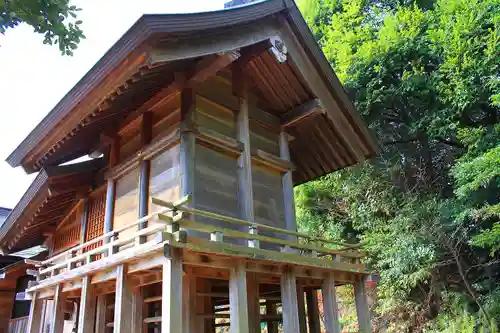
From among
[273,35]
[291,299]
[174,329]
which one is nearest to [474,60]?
[273,35]

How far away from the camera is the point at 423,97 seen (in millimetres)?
11898

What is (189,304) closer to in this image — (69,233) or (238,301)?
(238,301)

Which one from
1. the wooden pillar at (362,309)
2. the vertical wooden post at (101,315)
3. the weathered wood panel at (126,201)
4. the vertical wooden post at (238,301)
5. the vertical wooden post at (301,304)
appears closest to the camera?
the vertical wooden post at (238,301)

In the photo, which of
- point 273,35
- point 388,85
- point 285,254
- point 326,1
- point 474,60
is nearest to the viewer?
point 285,254

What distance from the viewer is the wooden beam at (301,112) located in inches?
319

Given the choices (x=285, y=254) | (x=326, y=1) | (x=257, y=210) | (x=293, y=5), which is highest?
(x=326, y=1)

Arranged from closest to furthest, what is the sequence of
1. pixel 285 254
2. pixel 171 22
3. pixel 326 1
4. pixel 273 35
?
pixel 171 22, pixel 285 254, pixel 273 35, pixel 326 1

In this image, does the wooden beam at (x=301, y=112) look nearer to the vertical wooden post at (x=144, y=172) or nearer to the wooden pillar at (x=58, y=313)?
the vertical wooden post at (x=144, y=172)

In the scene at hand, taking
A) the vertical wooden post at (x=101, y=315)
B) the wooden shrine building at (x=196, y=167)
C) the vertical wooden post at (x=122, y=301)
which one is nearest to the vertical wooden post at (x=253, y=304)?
the wooden shrine building at (x=196, y=167)

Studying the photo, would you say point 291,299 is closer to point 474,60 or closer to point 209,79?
point 209,79

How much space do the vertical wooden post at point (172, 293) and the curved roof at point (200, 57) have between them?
2.55 m

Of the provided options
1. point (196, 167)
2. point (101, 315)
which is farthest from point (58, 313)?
point (196, 167)

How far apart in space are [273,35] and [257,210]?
125 inches

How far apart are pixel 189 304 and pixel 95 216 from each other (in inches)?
165
